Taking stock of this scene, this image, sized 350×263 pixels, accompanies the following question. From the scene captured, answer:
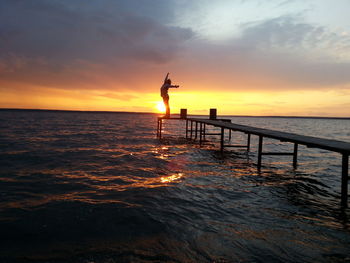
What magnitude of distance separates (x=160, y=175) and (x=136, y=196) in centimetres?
295

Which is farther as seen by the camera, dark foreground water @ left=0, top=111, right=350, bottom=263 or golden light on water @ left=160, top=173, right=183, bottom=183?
golden light on water @ left=160, top=173, right=183, bottom=183

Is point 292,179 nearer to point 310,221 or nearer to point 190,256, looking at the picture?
point 310,221

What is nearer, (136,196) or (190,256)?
(190,256)

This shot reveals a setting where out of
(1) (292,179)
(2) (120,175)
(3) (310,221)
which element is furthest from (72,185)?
(1) (292,179)

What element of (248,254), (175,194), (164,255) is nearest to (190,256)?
(164,255)

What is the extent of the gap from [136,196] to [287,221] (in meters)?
4.24

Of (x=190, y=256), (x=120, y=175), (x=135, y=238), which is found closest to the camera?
(x=190, y=256)

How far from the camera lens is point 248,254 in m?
4.33

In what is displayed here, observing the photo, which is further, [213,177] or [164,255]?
[213,177]

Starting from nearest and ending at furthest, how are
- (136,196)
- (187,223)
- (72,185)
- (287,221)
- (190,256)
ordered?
1. (190,256)
2. (187,223)
3. (287,221)
4. (136,196)
5. (72,185)

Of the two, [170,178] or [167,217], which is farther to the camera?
[170,178]

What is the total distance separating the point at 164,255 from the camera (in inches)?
166

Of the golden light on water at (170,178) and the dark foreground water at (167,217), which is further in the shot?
the golden light on water at (170,178)

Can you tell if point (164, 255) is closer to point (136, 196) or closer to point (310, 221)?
point (136, 196)
